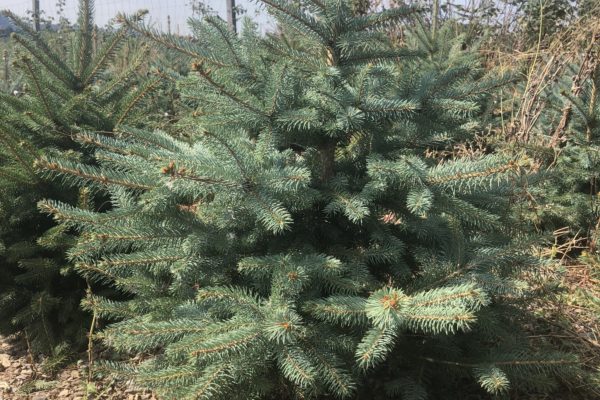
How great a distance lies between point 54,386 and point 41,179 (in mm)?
1030

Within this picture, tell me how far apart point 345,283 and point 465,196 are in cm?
60

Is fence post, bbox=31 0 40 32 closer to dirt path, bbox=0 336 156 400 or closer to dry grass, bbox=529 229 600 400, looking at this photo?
dirt path, bbox=0 336 156 400

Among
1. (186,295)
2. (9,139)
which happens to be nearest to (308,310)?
(186,295)

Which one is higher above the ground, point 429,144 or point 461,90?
point 461,90

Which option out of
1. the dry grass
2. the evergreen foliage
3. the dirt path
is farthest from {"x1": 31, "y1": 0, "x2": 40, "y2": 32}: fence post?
the dry grass

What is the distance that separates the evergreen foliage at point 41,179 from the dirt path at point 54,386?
0.15 meters

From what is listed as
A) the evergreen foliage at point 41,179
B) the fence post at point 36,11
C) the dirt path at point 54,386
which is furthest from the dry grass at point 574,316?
the fence post at point 36,11

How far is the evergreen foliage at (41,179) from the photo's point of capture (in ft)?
8.54

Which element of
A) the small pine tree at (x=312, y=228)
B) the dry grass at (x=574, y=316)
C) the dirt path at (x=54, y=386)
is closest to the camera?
the small pine tree at (x=312, y=228)

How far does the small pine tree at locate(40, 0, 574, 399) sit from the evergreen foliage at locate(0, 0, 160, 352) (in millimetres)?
604

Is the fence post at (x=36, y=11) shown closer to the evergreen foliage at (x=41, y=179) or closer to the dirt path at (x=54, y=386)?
the evergreen foliage at (x=41, y=179)

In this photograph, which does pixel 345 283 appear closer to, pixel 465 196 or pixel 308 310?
pixel 308 310

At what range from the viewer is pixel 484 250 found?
1973mm

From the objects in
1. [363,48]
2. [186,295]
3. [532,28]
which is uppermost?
[532,28]
